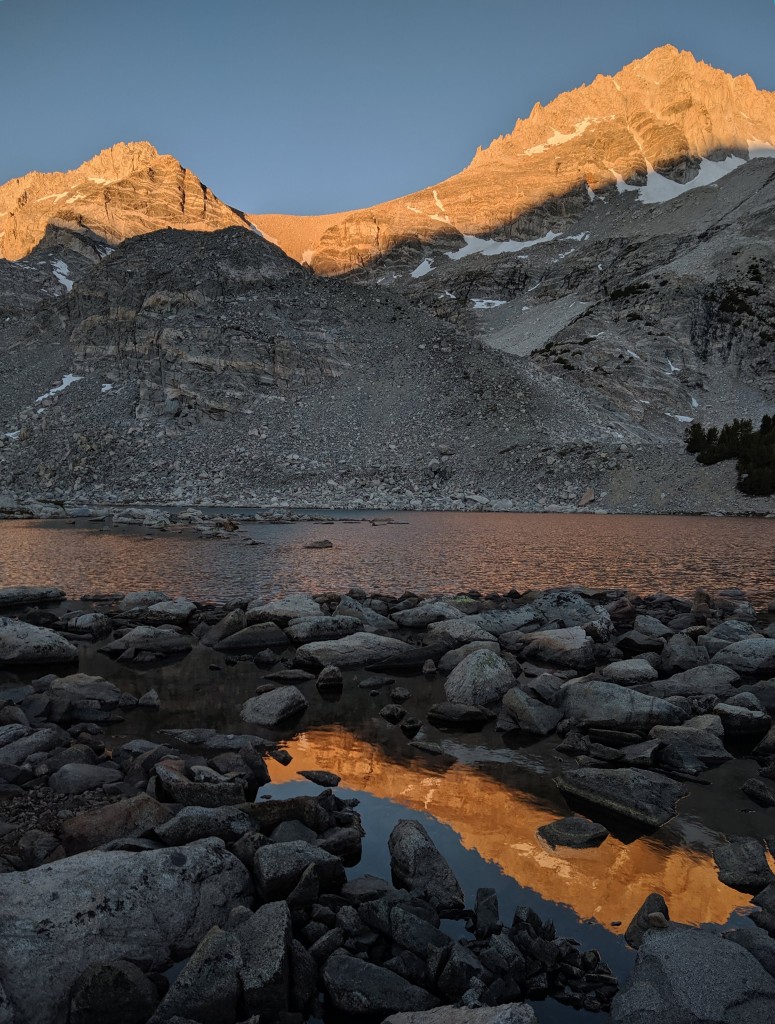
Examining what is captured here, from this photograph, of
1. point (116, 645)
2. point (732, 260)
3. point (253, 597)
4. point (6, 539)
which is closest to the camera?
point (116, 645)

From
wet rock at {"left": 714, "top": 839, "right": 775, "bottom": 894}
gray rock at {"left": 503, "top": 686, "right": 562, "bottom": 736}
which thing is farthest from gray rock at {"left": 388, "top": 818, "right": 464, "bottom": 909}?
gray rock at {"left": 503, "top": 686, "right": 562, "bottom": 736}

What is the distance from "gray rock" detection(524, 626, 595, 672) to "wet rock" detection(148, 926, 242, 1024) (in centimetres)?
977

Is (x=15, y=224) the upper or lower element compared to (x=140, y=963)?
upper

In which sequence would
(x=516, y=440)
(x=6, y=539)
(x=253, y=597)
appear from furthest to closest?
(x=516, y=440) < (x=6, y=539) < (x=253, y=597)

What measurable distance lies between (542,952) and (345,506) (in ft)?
197

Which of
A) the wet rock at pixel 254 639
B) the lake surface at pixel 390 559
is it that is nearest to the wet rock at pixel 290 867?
the wet rock at pixel 254 639

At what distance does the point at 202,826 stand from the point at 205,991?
1.99 metres

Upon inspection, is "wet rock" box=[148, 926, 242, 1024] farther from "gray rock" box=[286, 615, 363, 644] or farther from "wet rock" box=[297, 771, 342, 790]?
"gray rock" box=[286, 615, 363, 644]

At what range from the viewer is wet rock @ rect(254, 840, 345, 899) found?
215 inches

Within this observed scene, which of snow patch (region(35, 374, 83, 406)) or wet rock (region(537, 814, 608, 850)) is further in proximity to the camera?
snow patch (region(35, 374, 83, 406))

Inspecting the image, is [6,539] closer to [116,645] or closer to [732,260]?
[116,645]

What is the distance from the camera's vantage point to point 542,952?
16.0ft

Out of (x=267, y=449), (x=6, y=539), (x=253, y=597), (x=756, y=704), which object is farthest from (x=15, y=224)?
(x=756, y=704)

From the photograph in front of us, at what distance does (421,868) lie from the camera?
597cm
